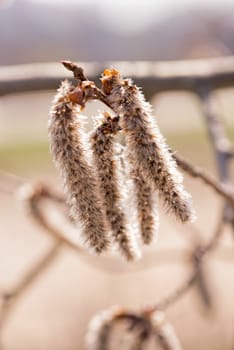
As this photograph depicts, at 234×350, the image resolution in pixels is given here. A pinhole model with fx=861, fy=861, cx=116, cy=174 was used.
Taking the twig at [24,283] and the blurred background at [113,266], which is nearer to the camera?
the twig at [24,283]

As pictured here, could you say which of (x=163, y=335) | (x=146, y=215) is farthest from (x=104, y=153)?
(x=163, y=335)

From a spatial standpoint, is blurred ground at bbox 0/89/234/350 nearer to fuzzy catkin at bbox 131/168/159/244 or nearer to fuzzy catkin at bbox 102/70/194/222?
fuzzy catkin at bbox 131/168/159/244

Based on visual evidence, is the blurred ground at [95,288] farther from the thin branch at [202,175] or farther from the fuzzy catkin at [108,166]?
the fuzzy catkin at [108,166]

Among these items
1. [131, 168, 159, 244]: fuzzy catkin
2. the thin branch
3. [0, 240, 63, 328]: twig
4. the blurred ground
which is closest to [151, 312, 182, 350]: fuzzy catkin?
the thin branch


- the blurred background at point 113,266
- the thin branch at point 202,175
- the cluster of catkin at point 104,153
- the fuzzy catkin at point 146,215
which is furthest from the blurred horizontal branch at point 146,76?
the cluster of catkin at point 104,153

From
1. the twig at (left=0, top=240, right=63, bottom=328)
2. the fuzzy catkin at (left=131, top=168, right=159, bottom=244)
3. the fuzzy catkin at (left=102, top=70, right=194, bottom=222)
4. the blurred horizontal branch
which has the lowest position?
the twig at (left=0, top=240, right=63, bottom=328)

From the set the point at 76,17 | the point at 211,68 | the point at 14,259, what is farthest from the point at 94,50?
the point at 211,68

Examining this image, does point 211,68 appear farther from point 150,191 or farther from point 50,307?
point 50,307
